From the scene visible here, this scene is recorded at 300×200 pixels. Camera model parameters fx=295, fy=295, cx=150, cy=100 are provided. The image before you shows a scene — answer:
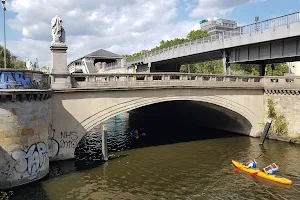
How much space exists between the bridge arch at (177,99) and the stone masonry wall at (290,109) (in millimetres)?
2035

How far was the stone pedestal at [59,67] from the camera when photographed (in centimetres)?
2109

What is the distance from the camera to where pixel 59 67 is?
21.4 meters

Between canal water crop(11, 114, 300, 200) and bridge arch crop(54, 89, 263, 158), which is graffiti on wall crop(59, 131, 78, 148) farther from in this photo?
canal water crop(11, 114, 300, 200)

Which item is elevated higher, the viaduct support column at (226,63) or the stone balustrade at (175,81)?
the viaduct support column at (226,63)

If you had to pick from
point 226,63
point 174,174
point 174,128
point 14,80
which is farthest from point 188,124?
point 14,80

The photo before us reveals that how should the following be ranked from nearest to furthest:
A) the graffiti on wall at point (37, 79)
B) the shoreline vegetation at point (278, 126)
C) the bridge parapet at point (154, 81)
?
the graffiti on wall at point (37, 79)
the bridge parapet at point (154, 81)
the shoreline vegetation at point (278, 126)

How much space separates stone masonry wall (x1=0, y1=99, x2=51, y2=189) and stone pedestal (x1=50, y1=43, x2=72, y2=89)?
2.99 m

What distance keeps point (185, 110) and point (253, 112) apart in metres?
10.1

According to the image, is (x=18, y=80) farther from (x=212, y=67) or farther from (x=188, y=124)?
(x=212, y=67)

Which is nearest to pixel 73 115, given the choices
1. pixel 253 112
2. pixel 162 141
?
pixel 162 141

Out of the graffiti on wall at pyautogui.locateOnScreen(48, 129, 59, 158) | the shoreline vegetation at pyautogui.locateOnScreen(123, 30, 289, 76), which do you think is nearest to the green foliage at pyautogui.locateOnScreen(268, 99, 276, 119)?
the graffiti on wall at pyautogui.locateOnScreen(48, 129, 59, 158)

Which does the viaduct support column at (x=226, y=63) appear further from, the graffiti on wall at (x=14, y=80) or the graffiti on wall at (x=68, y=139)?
the graffiti on wall at (x=14, y=80)

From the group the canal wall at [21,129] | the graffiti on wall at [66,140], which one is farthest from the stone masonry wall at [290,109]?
the canal wall at [21,129]

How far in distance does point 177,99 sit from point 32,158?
13.6m
